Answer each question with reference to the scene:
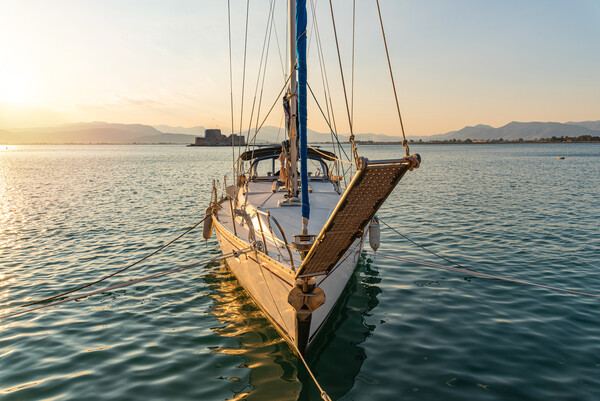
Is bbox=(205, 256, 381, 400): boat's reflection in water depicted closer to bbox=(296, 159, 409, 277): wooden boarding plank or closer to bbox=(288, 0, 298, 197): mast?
bbox=(296, 159, 409, 277): wooden boarding plank

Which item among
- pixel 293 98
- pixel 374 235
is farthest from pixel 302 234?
pixel 374 235

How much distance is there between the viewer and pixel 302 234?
5984 millimetres

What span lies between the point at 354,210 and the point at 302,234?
1.90 meters

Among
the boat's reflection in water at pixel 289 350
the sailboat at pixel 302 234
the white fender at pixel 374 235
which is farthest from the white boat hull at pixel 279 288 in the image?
the white fender at pixel 374 235

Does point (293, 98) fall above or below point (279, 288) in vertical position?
above

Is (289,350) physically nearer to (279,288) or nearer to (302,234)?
(279,288)

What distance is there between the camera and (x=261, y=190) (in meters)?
11.4

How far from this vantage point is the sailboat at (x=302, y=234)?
13.4 ft

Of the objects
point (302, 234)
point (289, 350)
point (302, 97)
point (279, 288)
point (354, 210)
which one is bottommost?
point (289, 350)

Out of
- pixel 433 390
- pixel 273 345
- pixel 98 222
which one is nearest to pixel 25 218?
pixel 98 222

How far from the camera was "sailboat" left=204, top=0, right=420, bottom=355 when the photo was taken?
410cm

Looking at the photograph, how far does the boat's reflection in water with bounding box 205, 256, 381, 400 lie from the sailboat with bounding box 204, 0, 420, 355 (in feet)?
0.97

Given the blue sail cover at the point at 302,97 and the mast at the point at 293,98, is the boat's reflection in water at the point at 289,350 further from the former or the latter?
the mast at the point at 293,98

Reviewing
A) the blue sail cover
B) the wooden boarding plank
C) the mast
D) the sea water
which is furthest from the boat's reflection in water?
the mast
